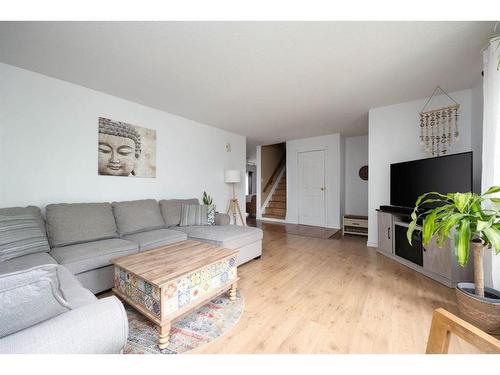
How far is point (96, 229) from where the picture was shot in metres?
2.22

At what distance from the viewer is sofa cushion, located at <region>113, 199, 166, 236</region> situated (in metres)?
2.50

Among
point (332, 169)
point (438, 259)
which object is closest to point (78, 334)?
point (438, 259)

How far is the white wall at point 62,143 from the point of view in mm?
2078

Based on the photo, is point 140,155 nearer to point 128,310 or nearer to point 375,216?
point 128,310

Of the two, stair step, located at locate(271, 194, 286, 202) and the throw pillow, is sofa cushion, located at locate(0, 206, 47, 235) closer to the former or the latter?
the throw pillow

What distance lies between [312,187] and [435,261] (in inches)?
131

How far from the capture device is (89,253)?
5.99ft

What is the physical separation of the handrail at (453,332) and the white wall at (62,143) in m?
3.35

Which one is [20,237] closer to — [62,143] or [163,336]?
[62,143]

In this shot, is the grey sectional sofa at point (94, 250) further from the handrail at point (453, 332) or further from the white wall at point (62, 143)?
the handrail at point (453, 332)

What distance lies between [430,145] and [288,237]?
2.75 m

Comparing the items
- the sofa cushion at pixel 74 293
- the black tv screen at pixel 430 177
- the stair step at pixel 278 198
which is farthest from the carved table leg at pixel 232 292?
the stair step at pixel 278 198
